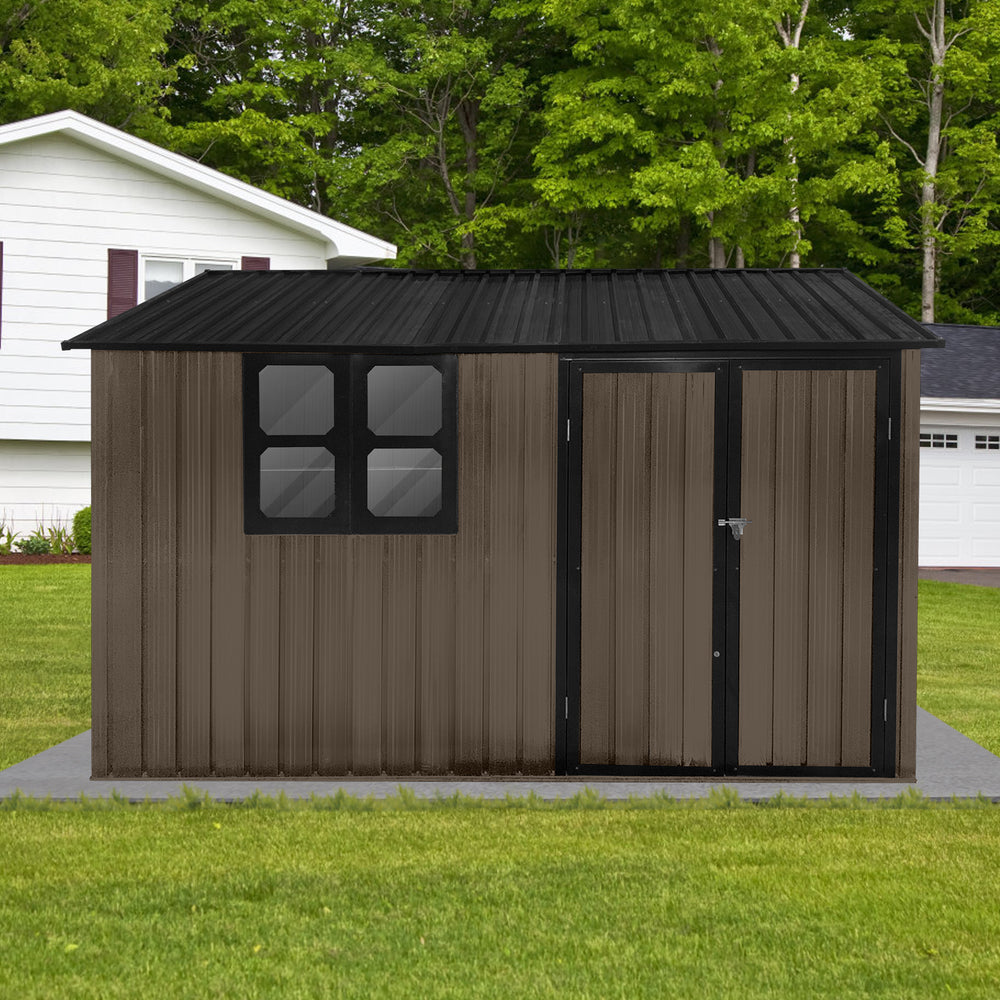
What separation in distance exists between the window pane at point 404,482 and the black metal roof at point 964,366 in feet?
46.9

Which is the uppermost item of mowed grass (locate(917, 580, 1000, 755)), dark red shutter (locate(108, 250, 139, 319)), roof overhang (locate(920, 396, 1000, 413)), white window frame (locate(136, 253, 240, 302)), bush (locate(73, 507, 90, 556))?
white window frame (locate(136, 253, 240, 302))

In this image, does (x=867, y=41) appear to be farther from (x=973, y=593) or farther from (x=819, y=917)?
(x=819, y=917)

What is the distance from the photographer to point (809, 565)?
23.4 ft

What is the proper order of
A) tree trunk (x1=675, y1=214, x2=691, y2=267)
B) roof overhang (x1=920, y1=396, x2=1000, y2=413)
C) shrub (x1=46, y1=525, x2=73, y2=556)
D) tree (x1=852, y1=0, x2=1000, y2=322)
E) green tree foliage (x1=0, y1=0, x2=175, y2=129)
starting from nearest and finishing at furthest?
1. shrub (x1=46, y1=525, x2=73, y2=556)
2. roof overhang (x1=920, y1=396, x2=1000, y2=413)
3. green tree foliage (x1=0, y1=0, x2=175, y2=129)
4. tree (x1=852, y1=0, x2=1000, y2=322)
5. tree trunk (x1=675, y1=214, x2=691, y2=267)

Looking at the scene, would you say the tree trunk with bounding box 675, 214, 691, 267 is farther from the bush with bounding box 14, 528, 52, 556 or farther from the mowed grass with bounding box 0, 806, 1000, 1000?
the mowed grass with bounding box 0, 806, 1000, 1000

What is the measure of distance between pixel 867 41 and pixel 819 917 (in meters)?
30.8

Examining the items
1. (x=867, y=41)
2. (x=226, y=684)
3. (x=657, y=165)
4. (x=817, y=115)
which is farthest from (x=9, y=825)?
(x=867, y=41)

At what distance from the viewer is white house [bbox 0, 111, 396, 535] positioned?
715 inches

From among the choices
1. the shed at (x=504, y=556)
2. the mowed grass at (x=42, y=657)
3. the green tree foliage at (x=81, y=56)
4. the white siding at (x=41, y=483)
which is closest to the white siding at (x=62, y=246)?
the white siding at (x=41, y=483)

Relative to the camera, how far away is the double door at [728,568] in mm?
7094

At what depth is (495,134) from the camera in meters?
30.8

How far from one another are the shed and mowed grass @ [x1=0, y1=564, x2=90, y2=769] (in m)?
1.66

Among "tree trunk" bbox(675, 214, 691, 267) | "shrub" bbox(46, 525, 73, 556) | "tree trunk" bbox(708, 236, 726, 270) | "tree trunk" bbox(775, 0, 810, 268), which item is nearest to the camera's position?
"shrub" bbox(46, 525, 73, 556)

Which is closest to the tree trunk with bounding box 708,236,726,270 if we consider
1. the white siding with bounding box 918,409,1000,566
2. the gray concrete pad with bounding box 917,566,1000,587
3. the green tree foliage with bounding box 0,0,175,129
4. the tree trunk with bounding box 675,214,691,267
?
the tree trunk with bounding box 675,214,691,267
